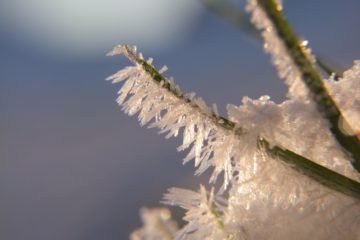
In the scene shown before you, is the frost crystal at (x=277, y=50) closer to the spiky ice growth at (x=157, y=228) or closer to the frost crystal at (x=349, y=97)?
the frost crystal at (x=349, y=97)

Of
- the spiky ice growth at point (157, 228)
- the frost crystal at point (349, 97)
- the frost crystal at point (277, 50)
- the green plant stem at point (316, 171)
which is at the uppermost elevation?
the spiky ice growth at point (157, 228)

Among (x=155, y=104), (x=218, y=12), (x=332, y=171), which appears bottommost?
(x=332, y=171)

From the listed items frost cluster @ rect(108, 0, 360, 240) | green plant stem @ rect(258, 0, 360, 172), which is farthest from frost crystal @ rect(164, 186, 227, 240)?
green plant stem @ rect(258, 0, 360, 172)

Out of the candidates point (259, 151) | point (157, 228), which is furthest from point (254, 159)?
point (157, 228)

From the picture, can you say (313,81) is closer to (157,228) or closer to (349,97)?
(349,97)

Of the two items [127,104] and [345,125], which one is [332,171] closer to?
[345,125]

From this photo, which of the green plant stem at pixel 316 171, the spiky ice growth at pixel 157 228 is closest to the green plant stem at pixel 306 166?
the green plant stem at pixel 316 171

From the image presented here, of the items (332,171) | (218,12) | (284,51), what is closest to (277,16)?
(284,51)
